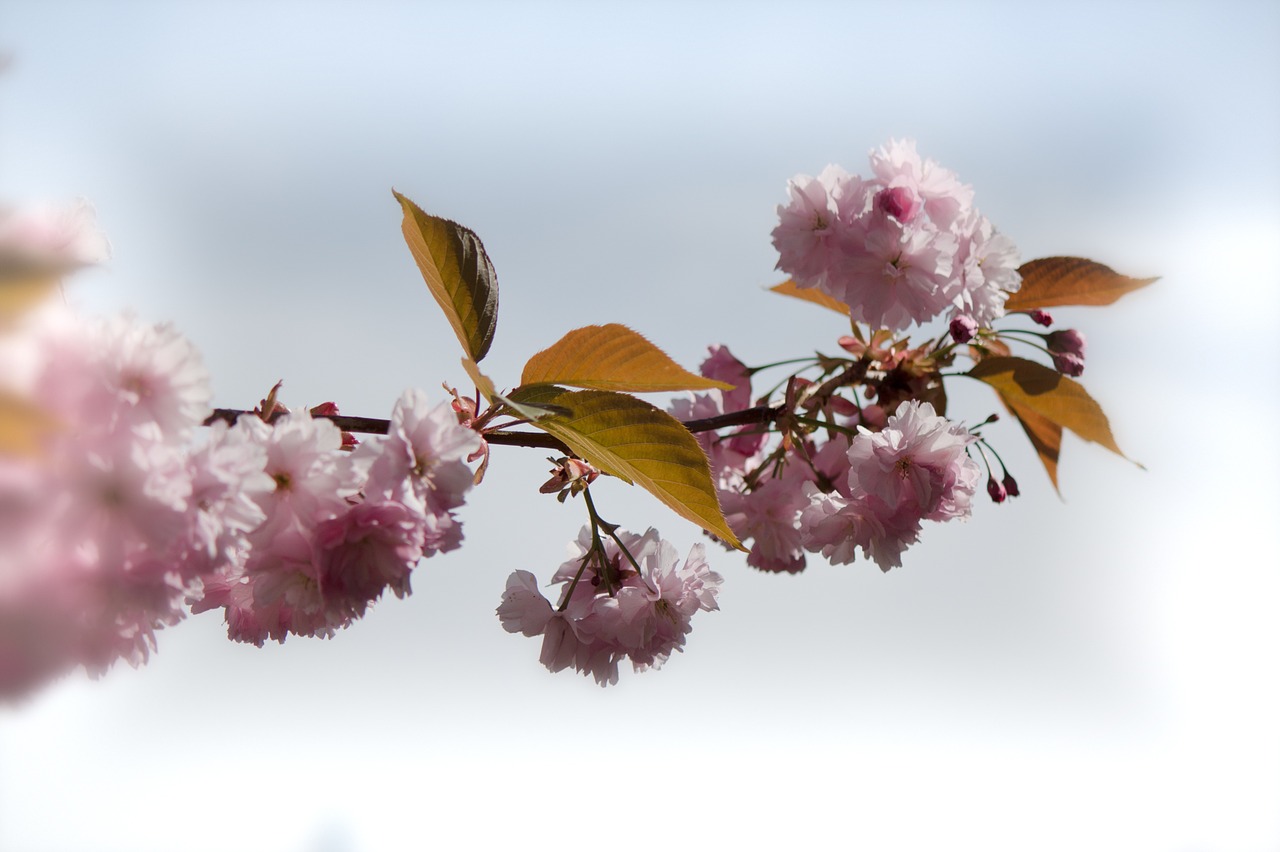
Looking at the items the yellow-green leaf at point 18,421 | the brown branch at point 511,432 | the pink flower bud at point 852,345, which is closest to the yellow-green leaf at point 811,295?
the pink flower bud at point 852,345

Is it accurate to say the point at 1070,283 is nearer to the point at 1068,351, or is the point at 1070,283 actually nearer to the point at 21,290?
the point at 1068,351

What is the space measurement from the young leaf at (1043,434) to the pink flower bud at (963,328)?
23 centimetres

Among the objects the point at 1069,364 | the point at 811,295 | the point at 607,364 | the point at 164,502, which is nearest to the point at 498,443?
the point at 607,364

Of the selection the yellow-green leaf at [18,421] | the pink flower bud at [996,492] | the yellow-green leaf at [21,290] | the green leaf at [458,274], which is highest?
the pink flower bud at [996,492]

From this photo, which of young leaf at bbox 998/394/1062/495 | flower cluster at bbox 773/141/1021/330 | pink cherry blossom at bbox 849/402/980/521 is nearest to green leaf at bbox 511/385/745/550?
pink cherry blossom at bbox 849/402/980/521

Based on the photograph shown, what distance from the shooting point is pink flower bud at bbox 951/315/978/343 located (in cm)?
127

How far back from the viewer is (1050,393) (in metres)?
1.39

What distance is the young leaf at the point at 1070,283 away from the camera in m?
1.50

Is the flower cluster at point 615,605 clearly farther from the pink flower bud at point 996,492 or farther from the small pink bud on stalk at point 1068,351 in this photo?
the small pink bud on stalk at point 1068,351

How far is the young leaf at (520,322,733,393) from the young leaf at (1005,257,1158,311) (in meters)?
0.75

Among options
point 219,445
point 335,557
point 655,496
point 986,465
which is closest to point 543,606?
point 655,496

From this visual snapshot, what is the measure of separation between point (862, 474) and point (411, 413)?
625 millimetres

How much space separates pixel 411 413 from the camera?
2.50ft

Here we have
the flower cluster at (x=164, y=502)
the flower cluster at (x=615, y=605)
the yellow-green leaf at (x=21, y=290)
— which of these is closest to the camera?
the yellow-green leaf at (x=21, y=290)
